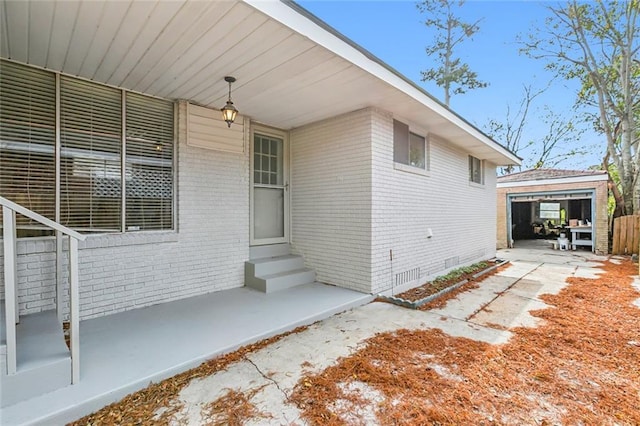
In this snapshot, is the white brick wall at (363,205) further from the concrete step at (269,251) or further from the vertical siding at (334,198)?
the concrete step at (269,251)

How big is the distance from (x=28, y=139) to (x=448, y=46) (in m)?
16.9

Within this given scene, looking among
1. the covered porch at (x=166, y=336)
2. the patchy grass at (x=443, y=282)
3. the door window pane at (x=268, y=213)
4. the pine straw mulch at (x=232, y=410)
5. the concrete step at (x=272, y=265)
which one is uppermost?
the door window pane at (x=268, y=213)

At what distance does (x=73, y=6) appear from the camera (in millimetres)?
2287

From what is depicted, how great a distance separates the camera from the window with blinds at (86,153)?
3090mm

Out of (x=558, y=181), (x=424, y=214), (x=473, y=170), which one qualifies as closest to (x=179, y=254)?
(x=424, y=214)

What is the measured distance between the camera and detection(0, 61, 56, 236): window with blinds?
119 inches

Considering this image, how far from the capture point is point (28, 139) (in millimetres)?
3145

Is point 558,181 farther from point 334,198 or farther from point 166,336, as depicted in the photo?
point 166,336

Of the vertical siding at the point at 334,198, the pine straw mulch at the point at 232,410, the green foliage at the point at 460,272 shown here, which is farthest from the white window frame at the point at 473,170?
the pine straw mulch at the point at 232,410

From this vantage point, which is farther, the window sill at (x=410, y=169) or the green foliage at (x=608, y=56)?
the green foliage at (x=608, y=56)

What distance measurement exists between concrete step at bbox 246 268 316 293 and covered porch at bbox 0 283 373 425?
0.40 ft

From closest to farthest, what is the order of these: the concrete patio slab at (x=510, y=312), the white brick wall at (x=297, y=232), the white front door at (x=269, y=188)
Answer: the white brick wall at (x=297, y=232) → the concrete patio slab at (x=510, y=312) → the white front door at (x=269, y=188)

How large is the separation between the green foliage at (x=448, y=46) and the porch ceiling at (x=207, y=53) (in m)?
12.8

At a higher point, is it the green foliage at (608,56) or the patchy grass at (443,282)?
the green foliage at (608,56)
